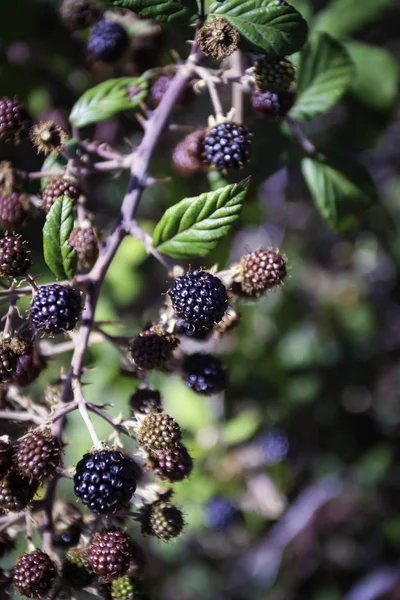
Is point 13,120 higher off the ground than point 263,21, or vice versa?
point 263,21

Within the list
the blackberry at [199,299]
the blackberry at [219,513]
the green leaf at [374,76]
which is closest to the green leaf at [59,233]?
the blackberry at [199,299]

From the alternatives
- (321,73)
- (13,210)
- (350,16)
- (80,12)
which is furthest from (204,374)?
(350,16)

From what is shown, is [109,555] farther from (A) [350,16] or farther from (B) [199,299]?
(A) [350,16]

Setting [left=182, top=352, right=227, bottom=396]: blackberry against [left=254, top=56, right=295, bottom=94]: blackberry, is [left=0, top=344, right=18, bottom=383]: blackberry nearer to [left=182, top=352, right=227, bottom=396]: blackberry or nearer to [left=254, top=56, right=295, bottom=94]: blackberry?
[left=182, top=352, right=227, bottom=396]: blackberry

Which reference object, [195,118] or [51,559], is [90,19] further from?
[51,559]

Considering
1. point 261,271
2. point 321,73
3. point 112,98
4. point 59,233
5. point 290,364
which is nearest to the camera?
point 59,233

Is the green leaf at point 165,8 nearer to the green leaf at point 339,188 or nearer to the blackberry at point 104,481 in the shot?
the green leaf at point 339,188

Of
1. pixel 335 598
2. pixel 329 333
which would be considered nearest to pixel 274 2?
pixel 329 333
